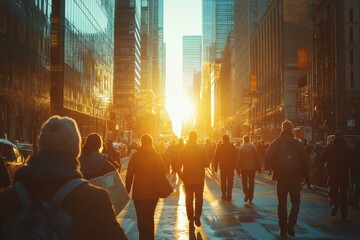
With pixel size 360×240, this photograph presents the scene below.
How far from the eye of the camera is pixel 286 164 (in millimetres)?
9750

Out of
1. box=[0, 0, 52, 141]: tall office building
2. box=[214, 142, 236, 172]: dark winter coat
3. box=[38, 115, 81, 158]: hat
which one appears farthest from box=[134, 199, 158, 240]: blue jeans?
box=[0, 0, 52, 141]: tall office building

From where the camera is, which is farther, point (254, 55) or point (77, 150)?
point (254, 55)

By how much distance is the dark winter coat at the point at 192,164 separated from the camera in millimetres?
11445

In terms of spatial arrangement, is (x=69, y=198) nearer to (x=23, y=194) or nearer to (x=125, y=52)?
(x=23, y=194)

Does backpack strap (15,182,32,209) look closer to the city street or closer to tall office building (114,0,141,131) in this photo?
the city street

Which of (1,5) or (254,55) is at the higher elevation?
(254,55)

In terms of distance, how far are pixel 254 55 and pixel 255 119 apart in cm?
1625

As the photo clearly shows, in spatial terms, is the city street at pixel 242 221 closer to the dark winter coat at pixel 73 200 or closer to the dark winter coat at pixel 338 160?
the dark winter coat at pixel 338 160

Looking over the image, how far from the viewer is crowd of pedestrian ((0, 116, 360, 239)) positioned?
2.92m

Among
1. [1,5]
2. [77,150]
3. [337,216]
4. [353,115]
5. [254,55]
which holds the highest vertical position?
[254,55]

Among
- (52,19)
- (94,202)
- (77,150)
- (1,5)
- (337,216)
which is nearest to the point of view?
(94,202)

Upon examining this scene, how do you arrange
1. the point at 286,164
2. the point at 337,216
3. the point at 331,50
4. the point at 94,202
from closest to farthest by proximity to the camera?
the point at 94,202, the point at 286,164, the point at 337,216, the point at 331,50

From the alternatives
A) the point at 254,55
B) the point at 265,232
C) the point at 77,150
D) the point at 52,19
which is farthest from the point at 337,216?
the point at 254,55

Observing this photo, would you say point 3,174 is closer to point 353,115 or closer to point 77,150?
point 77,150
